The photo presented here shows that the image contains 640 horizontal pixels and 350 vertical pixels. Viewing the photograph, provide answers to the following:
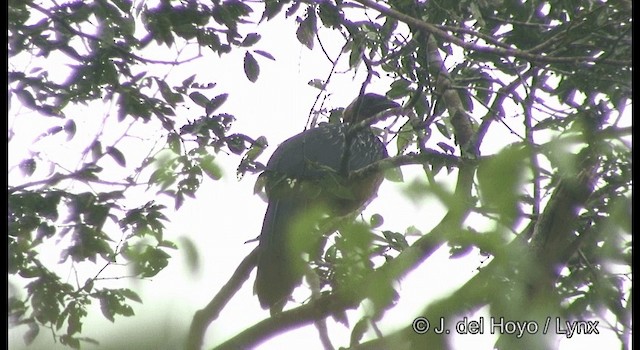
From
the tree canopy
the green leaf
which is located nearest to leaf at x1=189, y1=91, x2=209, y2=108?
the tree canopy

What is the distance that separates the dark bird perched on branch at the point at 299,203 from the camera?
1.95 meters

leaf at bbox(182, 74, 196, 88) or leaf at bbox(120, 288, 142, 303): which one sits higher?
leaf at bbox(182, 74, 196, 88)

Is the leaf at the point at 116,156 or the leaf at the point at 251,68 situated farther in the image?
the leaf at the point at 251,68

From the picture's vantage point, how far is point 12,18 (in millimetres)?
2090

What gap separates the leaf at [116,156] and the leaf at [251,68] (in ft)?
1.55

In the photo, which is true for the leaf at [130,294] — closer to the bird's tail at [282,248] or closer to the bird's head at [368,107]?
the bird's tail at [282,248]

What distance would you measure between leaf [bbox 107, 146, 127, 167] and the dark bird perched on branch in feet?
1.35

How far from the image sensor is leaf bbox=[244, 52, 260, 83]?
2.30 m

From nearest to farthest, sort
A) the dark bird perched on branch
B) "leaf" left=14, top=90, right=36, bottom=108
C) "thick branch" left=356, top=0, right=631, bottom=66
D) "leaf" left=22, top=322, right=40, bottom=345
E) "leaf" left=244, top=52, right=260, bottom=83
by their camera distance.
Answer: "leaf" left=22, top=322, right=40, bottom=345 → "thick branch" left=356, top=0, right=631, bottom=66 → the dark bird perched on branch → "leaf" left=14, top=90, right=36, bottom=108 → "leaf" left=244, top=52, right=260, bottom=83

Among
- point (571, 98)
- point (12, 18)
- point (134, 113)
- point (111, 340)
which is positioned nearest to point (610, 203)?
point (571, 98)

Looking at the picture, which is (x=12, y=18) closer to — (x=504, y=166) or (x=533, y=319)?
(x=504, y=166)

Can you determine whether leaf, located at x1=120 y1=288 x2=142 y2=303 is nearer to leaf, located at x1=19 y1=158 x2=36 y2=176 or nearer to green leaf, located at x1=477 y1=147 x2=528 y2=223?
leaf, located at x1=19 y1=158 x2=36 y2=176

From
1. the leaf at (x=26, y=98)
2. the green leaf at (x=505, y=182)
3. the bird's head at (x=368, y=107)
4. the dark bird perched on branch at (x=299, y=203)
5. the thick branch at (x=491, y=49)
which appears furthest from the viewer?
the bird's head at (x=368, y=107)

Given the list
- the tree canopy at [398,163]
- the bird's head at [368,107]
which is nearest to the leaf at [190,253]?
the tree canopy at [398,163]
